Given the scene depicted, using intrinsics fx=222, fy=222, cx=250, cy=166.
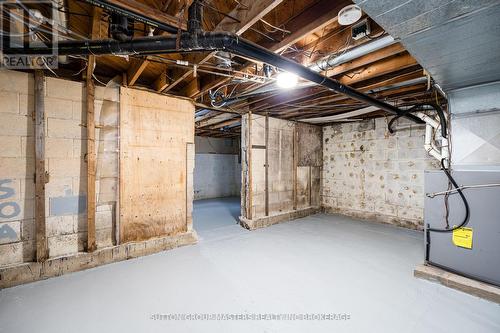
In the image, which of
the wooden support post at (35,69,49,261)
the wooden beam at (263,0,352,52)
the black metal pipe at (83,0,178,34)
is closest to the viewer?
the black metal pipe at (83,0,178,34)

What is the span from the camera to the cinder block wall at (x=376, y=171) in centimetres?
425

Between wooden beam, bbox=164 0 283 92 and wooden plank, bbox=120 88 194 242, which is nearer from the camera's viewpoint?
wooden beam, bbox=164 0 283 92

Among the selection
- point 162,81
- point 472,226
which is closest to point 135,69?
point 162,81

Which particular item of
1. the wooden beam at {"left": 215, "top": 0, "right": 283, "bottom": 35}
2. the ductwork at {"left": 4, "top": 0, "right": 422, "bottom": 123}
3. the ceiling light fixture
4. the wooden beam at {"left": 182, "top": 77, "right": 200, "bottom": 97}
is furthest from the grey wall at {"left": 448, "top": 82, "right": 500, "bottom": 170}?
the wooden beam at {"left": 182, "top": 77, "right": 200, "bottom": 97}

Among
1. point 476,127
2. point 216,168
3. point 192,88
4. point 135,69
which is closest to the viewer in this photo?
point 476,127

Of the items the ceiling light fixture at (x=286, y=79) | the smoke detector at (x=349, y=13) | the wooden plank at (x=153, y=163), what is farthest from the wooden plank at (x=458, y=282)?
the wooden plank at (x=153, y=163)

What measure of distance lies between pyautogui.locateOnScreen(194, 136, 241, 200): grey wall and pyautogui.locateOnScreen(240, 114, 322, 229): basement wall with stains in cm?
376

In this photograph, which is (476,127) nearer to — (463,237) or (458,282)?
(463,237)

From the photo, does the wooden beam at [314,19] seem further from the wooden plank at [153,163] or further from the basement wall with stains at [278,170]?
the basement wall with stains at [278,170]

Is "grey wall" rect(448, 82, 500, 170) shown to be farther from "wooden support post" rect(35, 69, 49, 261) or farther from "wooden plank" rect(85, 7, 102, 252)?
"wooden support post" rect(35, 69, 49, 261)

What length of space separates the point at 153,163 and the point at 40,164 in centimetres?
116

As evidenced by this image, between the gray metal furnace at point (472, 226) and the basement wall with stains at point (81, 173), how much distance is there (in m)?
3.08

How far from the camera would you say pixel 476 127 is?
2.25 m

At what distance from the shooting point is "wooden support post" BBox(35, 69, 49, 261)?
236cm
